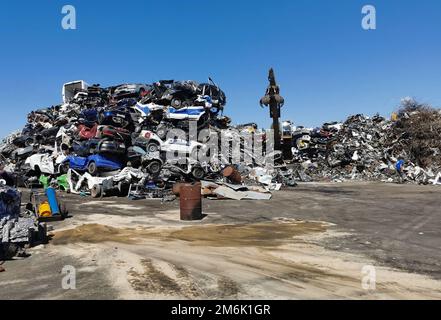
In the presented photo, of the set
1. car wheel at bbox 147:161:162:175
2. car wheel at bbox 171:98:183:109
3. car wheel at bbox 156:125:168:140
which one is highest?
car wheel at bbox 171:98:183:109

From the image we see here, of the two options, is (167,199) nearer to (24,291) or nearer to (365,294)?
(24,291)

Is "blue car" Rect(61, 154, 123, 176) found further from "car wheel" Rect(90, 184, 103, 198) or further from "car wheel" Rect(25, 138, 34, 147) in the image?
"car wheel" Rect(25, 138, 34, 147)

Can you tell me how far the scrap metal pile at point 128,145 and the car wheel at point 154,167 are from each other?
1cm

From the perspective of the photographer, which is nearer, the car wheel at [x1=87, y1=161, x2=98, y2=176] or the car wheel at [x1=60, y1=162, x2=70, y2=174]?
the car wheel at [x1=87, y1=161, x2=98, y2=176]

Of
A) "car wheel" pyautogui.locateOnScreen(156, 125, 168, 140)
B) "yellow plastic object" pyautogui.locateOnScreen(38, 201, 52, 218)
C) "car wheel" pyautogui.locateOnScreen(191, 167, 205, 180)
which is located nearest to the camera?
"yellow plastic object" pyautogui.locateOnScreen(38, 201, 52, 218)

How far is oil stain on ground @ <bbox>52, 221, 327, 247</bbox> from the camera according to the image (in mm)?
7668

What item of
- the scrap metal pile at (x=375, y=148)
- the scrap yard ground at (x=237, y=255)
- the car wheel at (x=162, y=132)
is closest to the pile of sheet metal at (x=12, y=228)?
the scrap yard ground at (x=237, y=255)

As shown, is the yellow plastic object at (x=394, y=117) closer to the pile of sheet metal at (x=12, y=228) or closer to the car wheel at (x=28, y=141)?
the car wheel at (x=28, y=141)

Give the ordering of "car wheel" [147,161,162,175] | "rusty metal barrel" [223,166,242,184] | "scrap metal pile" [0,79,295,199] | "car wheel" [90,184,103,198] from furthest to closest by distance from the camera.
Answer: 1. "rusty metal barrel" [223,166,242,184]
2. "car wheel" [147,161,162,175]
3. "scrap metal pile" [0,79,295,199]
4. "car wheel" [90,184,103,198]

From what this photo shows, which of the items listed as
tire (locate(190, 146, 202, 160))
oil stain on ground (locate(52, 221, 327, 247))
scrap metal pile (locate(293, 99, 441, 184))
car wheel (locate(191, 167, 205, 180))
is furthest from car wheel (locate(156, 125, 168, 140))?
oil stain on ground (locate(52, 221, 327, 247))

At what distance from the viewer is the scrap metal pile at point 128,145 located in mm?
16578

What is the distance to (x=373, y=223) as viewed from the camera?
9.53 meters

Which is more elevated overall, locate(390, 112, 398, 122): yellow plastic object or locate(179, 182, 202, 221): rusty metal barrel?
locate(390, 112, 398, 122): yellow plastic object
